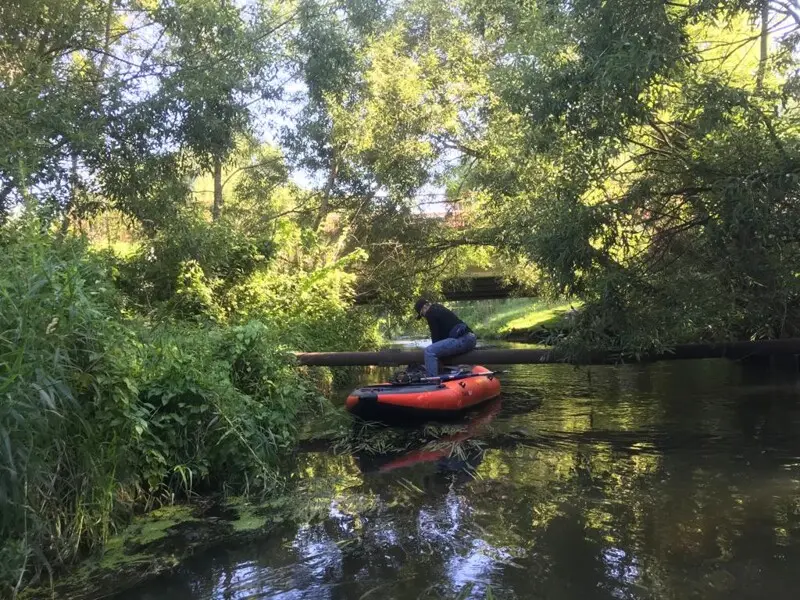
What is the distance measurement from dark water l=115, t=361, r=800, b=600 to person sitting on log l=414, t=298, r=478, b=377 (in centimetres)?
130

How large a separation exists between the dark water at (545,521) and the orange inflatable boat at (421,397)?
1.27ft

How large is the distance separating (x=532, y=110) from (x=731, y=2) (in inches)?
92.1

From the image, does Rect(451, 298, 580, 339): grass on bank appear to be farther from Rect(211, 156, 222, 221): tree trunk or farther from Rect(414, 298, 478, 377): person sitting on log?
Rect(414, 298, 478, 377): person sitting on log

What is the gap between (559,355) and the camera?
884 centimetres

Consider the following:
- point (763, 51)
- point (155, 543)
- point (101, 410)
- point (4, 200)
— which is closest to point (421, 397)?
point (155, 543)

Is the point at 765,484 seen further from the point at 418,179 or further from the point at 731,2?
the point at 418,179

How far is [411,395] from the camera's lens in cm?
873

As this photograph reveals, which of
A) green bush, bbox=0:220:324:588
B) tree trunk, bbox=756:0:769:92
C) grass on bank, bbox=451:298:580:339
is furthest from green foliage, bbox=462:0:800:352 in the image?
grass on bank, bbox=451:298:580:339

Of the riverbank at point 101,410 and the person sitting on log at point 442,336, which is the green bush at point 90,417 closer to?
the riverbank at point 101,410

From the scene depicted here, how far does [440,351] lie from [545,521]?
16.3 ft

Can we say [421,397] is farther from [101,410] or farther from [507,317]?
[507,317]

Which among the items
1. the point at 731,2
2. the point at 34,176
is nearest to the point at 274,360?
the point at 34,176

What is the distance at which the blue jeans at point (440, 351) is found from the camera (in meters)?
10.1

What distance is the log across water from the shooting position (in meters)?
8.48
